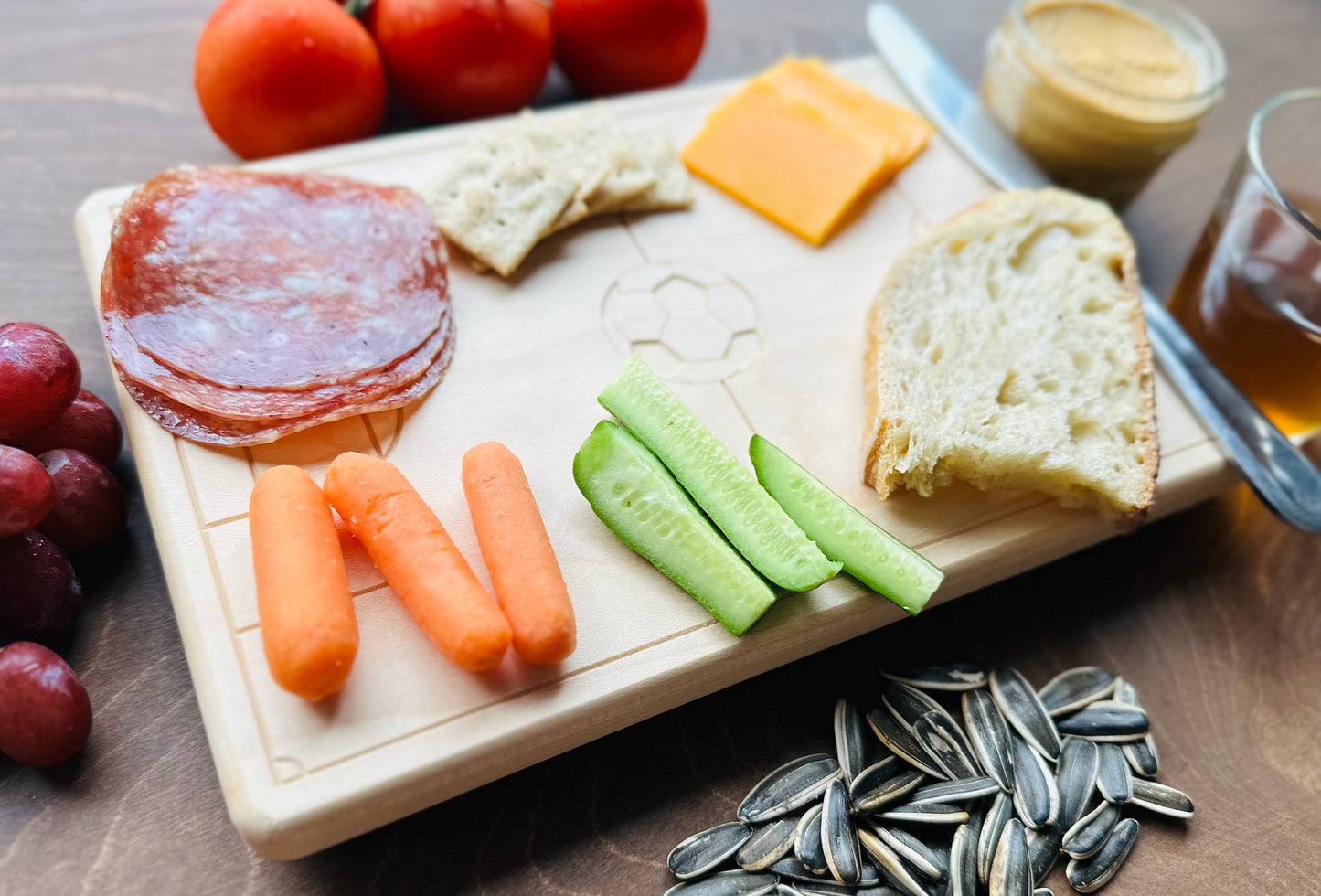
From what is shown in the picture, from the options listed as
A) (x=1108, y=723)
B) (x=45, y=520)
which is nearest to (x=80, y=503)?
(x=45, y=520)

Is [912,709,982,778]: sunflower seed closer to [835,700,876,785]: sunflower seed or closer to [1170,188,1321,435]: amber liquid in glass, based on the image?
[835,700,876,785]: sunflower seed

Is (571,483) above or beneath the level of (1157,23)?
beneath

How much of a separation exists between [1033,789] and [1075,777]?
10 centimetres

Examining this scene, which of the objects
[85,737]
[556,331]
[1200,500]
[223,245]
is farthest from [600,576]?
[1200,500]

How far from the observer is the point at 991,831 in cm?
163

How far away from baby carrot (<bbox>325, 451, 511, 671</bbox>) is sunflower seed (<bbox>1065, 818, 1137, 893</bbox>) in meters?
1.08

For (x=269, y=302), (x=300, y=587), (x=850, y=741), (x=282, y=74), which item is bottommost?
(x=850, y=741)

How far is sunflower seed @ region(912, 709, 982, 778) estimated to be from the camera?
1709mm

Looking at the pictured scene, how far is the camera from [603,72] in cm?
264

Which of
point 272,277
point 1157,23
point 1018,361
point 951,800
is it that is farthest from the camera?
point 1157,23

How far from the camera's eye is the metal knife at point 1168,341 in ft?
6.59

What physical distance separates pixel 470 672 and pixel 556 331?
2.61ft

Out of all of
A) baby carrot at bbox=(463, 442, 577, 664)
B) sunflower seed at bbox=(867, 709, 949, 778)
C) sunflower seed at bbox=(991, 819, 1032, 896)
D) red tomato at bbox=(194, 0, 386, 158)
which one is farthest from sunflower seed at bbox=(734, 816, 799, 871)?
red tomato at bbox=(194, 0, 386, 158)

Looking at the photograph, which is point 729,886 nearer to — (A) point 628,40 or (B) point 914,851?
(B) point 914,851
